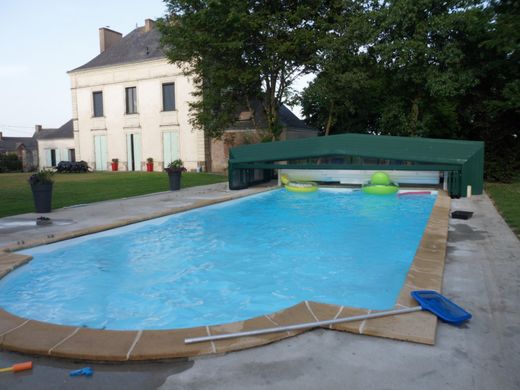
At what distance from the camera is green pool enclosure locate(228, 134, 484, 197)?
14.9 meters

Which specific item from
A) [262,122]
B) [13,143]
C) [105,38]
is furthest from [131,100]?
[13,143]

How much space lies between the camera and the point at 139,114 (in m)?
33.4

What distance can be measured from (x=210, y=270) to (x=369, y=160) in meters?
11.3

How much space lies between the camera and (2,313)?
4.64m

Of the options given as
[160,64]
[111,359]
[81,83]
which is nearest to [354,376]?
[111,359]

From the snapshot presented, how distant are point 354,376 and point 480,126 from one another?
71.4ft

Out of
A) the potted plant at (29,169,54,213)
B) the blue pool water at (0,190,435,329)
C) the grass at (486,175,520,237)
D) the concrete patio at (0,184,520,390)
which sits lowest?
the blue pool water at (0,190,435,329)

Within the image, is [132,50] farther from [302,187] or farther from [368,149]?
[368,149]

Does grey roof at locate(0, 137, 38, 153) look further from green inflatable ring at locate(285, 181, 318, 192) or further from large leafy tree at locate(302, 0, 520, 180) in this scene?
green inflatable ring at locate(285, 181, 318, 192)

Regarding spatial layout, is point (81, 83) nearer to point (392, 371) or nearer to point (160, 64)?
point (160, 64)

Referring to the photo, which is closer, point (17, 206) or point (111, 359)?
point (111, 359)

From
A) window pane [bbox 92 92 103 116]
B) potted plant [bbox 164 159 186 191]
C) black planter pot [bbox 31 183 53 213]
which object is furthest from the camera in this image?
window pane [bbox 92 92 103 116]

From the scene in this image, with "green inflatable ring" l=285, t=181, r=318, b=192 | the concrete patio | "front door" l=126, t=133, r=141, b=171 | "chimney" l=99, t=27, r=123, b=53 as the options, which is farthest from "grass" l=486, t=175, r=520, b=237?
"chimney" l=99, t=27, r=123, b=53

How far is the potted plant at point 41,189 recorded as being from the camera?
1147 cm
